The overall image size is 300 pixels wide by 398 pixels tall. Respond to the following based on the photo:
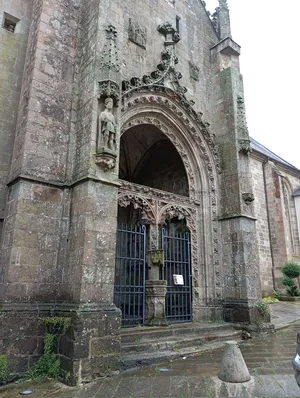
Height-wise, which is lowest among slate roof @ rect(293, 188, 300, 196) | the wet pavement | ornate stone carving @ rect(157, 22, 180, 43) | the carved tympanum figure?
the wet pavement

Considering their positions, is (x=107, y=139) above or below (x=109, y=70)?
below

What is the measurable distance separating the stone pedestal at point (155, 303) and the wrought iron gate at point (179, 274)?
73 cm

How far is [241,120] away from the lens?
9812 mm

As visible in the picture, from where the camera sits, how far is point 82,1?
25.0 ft

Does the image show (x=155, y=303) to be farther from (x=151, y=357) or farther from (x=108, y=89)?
(x=108, y=89)

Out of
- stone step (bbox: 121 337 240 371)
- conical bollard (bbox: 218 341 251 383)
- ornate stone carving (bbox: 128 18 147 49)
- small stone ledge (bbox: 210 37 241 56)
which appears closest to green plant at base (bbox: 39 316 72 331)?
stone step (bbox: 121 337 240 371)

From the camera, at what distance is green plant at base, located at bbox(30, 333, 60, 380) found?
16.2ft

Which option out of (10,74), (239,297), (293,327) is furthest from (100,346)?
(293,327)

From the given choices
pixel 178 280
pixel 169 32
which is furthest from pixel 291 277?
pixel 169 32

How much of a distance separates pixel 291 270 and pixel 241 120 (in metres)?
9.70

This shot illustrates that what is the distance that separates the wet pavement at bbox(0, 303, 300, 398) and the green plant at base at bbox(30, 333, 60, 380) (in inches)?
11.2

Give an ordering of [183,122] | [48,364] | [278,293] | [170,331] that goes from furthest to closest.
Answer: [278,293], [183,122], [170,331], [48,364]

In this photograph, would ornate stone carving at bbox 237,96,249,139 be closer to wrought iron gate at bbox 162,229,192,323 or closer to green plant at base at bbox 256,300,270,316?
wrought iron gate at bbox 162,229,192,323

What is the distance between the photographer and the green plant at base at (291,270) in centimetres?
1598
